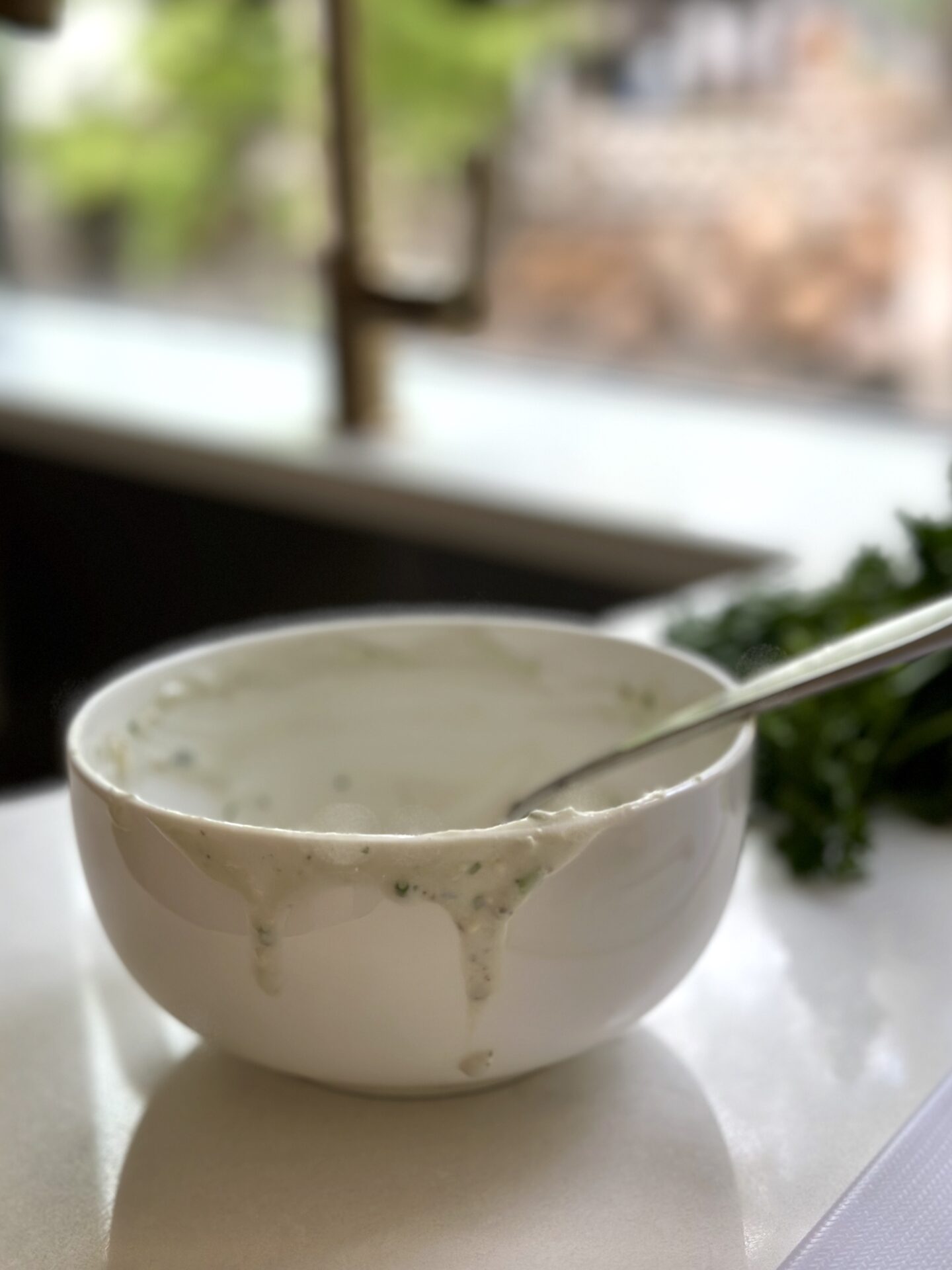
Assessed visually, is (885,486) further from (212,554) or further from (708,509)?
(212,554)

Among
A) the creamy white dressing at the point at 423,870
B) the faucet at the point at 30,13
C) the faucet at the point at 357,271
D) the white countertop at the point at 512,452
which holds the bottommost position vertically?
the white countertop at the point at 512,452

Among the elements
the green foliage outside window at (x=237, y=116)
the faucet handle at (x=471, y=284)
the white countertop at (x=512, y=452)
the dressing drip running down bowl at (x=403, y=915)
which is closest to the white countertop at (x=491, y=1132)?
the dressing drip running down bowl at (x=403, y=915)

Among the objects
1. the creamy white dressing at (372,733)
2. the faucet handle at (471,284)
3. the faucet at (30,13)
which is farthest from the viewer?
the faucet handle at (471,284)

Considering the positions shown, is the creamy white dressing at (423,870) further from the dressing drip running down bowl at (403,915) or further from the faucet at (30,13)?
the faucet at (30,13)

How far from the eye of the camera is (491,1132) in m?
0.52

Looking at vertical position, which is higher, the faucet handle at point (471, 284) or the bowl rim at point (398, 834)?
the bowl rim at point (398, 834)

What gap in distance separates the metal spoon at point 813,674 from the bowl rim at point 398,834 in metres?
0.01

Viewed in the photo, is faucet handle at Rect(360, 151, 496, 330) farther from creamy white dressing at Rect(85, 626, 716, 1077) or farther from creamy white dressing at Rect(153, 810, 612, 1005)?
creamy white dressing at Rect(153, 810, 612, 1005)

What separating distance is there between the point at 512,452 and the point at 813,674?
1.18 m

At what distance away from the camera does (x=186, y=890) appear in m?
0.48

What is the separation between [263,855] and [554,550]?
1.03 metres

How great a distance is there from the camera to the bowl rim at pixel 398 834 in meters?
0.46

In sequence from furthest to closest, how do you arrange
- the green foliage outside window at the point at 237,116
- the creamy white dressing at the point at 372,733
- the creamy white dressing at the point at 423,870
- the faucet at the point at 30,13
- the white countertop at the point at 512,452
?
the green foliage outside window at the point at 237,116 < the white countertop at the point at 512,452 < the faucet at the point at 30,13 < the creamy white dressing at the point at 372,733 < the creamy white dressing at the point at 423,870

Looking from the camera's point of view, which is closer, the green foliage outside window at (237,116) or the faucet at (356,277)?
the faucet at (356,277)
